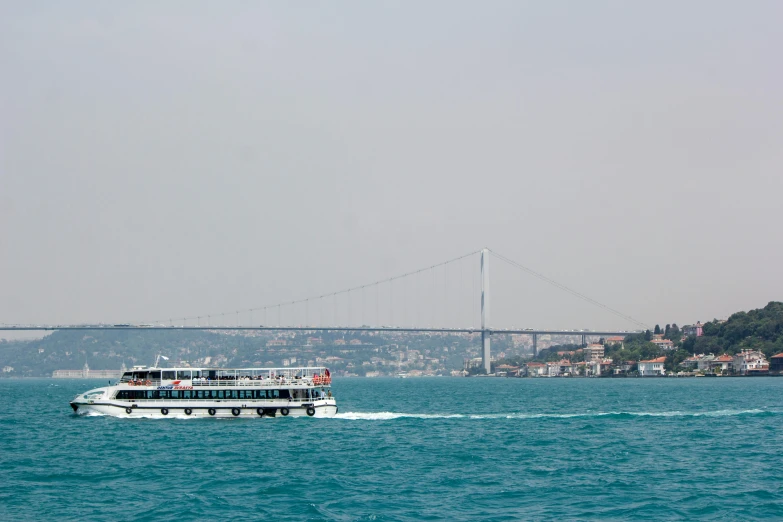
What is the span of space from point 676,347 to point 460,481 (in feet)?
505

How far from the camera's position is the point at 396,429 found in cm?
4862

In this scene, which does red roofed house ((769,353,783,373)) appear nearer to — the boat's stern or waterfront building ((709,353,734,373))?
waterfront building ((709,353,734,373))

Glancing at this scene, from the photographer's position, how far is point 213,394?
54.1 metres

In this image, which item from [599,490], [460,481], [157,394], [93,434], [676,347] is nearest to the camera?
[599,490]

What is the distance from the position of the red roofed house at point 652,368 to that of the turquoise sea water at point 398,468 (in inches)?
4216

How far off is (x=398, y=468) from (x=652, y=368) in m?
135

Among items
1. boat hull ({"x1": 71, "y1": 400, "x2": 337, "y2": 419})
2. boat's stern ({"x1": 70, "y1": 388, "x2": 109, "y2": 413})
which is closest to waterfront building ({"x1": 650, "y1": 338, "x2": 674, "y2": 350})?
boat hull ({"x1": 71, "y1": 400, "x2": 337, "y2": 419})

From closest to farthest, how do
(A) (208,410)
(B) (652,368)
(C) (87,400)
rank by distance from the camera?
(A) (208,410)
(C) (87,400)
(B) (652,368)

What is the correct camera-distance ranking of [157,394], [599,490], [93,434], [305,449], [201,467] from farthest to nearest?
1. [157,394]
2. [93,434]
3. [305,449]
4. [201,467]
5. [599,490]

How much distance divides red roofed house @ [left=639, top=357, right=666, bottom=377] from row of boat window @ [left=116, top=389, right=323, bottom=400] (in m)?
116

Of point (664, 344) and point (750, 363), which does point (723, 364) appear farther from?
point (664, 344)

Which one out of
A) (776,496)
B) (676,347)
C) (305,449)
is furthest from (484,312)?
(776,496)

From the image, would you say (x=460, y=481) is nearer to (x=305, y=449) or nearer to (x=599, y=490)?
(x=599, y=490)

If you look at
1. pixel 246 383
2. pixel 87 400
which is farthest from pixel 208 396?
pixel 87 400
